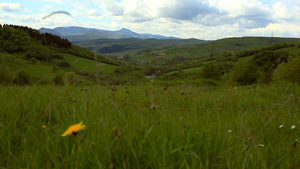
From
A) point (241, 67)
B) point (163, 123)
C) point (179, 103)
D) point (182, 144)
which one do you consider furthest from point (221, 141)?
point (241, 67)

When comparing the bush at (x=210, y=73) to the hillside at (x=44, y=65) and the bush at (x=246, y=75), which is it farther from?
the hillside at (x=44, y=65)

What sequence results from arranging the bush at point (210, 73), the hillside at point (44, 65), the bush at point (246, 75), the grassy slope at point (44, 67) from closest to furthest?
the grassy slope at point (44, 67) < the hillside at point (44, 65) < the bush at point (246, 75) < the bush at point (210, 73)

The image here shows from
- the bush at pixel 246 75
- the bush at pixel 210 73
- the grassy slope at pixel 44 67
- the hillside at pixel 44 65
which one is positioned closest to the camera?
the grassy slope at pixel 44 67

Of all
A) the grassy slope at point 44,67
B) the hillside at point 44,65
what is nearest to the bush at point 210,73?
the hillside at point 44,65

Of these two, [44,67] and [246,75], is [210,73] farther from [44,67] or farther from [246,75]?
[44,67]

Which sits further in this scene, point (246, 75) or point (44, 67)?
point (44, 67)

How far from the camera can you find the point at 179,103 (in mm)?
4852

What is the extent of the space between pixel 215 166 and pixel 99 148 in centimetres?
97

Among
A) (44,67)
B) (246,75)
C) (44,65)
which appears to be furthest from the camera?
(44,67)

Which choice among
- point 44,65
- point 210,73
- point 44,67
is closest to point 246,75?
point 210,73

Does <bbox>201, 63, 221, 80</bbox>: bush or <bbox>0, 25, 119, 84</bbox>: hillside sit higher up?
<bbox>0, 25, 119, 84</bbox>: hillside

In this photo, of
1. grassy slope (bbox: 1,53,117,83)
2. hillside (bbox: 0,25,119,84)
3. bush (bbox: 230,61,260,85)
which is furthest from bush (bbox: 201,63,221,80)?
grassy slope (bbox: 1,53,117,83)

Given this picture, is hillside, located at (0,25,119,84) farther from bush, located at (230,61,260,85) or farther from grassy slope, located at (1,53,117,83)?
bush, located at (230,61,260,85)

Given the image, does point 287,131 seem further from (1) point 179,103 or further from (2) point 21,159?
(2) point 21,159
